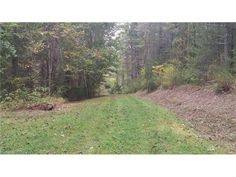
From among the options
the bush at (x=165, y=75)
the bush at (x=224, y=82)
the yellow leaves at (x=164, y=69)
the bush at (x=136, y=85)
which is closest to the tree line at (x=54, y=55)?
the bush at (x=224, y=82)

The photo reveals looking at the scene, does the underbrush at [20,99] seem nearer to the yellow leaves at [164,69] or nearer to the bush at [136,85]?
the bush at [136,85]

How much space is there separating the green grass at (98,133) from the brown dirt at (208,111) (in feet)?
1.43

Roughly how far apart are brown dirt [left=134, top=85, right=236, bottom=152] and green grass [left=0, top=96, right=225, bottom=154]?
0.44 metres

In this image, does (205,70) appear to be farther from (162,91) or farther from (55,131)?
(55,131)

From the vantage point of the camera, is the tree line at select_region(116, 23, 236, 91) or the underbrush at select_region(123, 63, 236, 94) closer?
the underbrush at select_region(123, 63, 236, 94)

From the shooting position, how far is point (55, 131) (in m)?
9.55

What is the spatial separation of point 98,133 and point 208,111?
472cm

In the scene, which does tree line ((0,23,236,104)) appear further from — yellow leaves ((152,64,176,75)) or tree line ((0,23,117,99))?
yellow leaves ((152,64,176,75))

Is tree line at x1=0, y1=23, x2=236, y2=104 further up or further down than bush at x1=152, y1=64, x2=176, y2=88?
further up

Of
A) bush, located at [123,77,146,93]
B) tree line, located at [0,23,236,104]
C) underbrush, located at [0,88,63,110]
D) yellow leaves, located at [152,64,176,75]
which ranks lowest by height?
bush, located at [123,77,146,93]

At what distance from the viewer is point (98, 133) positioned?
9.24 meters

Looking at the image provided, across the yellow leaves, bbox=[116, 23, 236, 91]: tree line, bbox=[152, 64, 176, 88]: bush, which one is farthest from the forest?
the yellow leaves

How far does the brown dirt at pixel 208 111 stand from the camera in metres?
9.38

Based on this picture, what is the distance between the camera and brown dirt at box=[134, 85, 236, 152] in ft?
30.8
